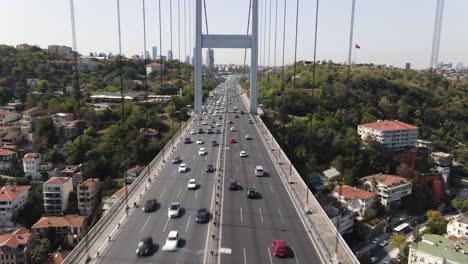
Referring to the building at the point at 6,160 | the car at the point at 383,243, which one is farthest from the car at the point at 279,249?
the building at the point at 6,160

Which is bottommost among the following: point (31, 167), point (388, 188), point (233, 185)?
point (388, 188)

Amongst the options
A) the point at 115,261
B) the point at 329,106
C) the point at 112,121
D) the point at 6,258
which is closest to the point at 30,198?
the point at 6,258

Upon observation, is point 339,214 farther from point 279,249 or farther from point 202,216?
point 279,249

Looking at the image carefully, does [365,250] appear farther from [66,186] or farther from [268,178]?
[66,186]

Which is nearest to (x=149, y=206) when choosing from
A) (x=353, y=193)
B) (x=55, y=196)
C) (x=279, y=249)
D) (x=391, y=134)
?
(x=279, y=249)

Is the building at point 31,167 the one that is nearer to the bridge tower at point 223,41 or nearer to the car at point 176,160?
the bridge tower at point 223,41

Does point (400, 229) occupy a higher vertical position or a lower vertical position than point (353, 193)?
lower
